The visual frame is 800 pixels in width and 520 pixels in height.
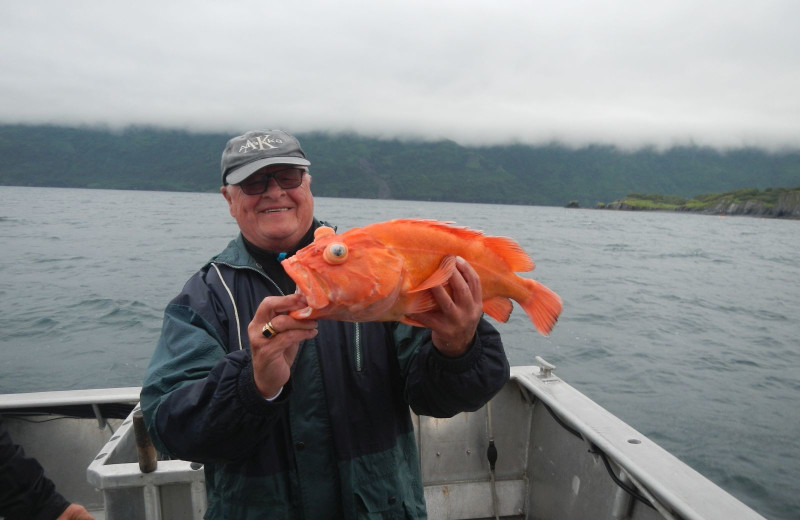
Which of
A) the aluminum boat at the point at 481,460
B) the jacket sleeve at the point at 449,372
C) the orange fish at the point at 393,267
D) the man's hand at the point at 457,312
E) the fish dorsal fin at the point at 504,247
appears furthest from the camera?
the aluminum boat at the point at 481,460

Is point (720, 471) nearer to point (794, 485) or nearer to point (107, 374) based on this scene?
point (794, 485)

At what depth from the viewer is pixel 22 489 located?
299 centimetres

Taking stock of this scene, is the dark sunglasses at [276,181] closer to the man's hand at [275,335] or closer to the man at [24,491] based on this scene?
the man's hand at [275,335]

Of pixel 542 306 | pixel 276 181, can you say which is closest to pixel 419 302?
pixel 542 306

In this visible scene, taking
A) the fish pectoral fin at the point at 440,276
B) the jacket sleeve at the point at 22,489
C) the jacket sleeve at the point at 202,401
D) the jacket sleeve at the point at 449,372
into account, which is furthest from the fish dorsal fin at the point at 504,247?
the jacket sleeve at the point at 22,489

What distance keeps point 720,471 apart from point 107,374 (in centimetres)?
1345

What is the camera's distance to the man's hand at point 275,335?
2.12m

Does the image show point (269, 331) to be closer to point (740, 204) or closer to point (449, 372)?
point (449, 372)

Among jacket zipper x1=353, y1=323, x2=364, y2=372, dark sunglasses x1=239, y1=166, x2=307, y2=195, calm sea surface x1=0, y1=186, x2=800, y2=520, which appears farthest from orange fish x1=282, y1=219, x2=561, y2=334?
calm sea surface x1=0, y1=186, x2=800, y2=520

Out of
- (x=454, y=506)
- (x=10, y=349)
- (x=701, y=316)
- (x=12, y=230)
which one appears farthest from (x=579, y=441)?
(x=12, y=230)

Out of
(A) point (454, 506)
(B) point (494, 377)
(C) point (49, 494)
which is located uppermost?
(B) point (494, 377)

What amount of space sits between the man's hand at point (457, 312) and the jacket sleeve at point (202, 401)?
2.60 feet

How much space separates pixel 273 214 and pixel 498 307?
144 cm

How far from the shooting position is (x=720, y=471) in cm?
914
